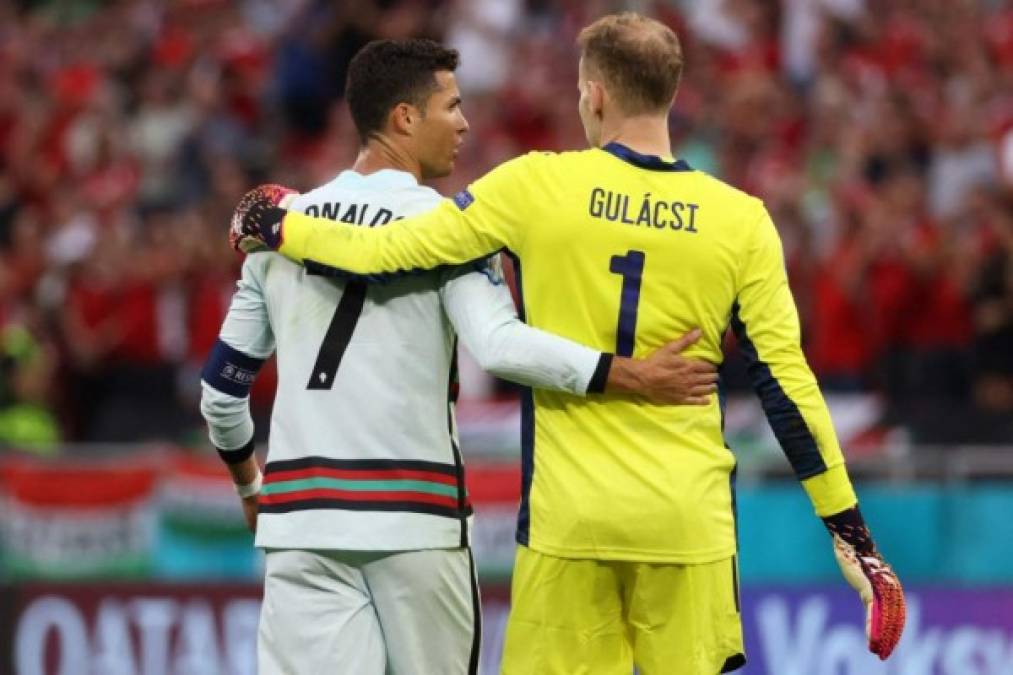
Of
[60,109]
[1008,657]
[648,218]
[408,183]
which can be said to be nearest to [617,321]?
[648,218]

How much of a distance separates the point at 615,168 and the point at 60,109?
13.5 m

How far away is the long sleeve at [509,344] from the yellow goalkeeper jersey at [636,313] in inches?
4.0

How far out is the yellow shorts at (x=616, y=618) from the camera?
5.61m

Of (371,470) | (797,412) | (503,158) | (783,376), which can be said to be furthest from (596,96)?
(503,158)

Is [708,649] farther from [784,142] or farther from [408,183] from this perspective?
[784,142]

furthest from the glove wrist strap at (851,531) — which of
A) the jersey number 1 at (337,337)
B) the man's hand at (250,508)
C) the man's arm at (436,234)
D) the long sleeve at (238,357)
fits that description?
the man's hand at (250,508)

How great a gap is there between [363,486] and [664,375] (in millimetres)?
915

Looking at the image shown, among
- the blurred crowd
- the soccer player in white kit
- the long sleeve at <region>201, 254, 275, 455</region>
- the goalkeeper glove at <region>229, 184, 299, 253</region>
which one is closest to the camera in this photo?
the soccer player in white kit

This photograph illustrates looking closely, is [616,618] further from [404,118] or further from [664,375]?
[404,118]

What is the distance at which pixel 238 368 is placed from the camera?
621cm

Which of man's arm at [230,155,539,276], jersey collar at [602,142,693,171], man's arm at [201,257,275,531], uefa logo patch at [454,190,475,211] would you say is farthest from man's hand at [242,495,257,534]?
jersey collar at [602,142,693,171]

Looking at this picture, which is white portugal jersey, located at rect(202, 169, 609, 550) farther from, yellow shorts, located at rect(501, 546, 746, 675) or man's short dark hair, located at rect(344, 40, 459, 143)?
yellow shorts, located at rect(501, 546, 746, 675)

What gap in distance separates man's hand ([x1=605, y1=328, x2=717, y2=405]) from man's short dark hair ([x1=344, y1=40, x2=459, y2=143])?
3.53ft

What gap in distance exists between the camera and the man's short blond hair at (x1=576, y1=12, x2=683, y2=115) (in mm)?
5594
